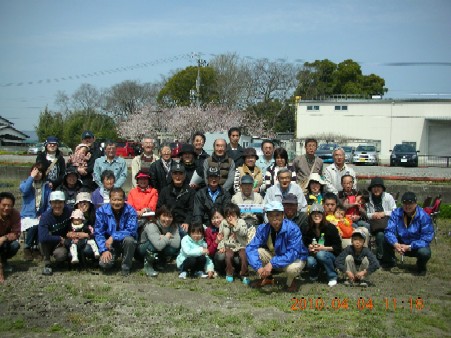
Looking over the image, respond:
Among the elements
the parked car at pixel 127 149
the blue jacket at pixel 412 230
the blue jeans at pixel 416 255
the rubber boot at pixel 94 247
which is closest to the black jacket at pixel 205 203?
the rubber boot at pixel 94 247

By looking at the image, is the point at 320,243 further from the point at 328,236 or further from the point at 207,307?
the point at 207,307

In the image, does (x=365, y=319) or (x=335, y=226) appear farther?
(x=335, y=226)

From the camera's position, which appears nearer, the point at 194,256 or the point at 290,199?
the point at 290,199

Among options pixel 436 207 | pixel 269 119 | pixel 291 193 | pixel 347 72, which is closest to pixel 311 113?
pixel 269 119

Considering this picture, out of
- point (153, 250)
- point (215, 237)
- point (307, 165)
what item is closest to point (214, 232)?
point (215, 237)

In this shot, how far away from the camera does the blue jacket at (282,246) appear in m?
6.75

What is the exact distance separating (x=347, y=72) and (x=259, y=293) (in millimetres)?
53631

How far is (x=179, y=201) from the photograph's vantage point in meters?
8.35

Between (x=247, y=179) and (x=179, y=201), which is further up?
(x=247, y=179)

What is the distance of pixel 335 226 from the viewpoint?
743 cm

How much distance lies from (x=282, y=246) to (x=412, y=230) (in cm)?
240

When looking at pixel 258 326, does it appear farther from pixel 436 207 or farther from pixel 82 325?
pixel 436 207

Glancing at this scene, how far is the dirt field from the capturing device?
530 cm

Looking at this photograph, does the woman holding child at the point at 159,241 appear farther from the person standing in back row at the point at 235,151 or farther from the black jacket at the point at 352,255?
the black jacket at the point at 352,255
